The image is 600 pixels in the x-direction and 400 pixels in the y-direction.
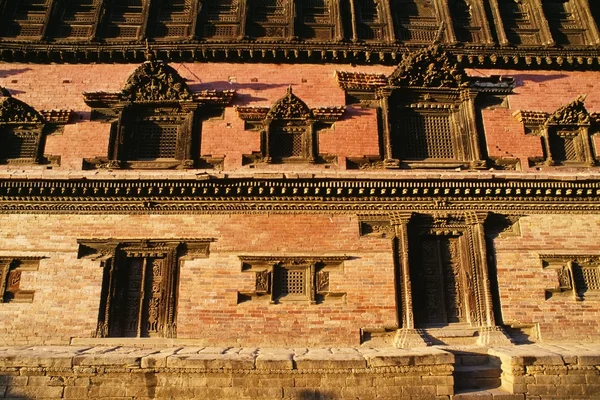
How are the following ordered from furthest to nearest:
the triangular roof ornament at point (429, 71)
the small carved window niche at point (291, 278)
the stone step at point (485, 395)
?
the triangular roof ornament at point (429, 71), the small carved window niche at point (291, 278), the stone step at point (485, 395)

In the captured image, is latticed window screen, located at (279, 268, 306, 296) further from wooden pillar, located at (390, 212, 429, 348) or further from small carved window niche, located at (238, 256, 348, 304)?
wooden pillar, located at (390, 212, 429, 348)

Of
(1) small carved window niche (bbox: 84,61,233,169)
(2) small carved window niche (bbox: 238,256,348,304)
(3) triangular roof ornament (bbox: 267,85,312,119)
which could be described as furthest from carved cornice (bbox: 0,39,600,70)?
(2) small carved window niche (bbox: 238,256,348,304)

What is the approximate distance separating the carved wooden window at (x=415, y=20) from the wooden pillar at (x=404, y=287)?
18.5 ft

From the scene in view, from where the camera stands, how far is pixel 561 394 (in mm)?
6051

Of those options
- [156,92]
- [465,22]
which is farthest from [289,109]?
[465,22]

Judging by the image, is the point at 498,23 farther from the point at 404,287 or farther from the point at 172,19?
the point at 172,19

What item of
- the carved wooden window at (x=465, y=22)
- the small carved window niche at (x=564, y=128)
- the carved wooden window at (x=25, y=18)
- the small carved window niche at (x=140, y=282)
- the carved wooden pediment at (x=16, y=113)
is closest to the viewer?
the small carved window niche at (x=140, y=282)

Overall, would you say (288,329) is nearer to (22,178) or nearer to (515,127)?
(22,178)

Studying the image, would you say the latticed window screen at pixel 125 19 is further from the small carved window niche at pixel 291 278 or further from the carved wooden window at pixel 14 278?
the small carved window niche at pixel 291 278

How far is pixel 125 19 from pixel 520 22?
11640 millimetres

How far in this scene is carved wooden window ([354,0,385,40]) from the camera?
11.9 meters

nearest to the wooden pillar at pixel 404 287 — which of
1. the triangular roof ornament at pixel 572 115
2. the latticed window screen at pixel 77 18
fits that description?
the triangular roof ornament at pixel 572 115

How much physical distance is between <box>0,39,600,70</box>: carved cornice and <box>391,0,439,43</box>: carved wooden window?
0.69 m

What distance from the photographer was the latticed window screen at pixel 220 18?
462 inches
